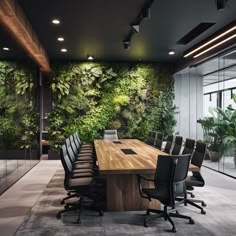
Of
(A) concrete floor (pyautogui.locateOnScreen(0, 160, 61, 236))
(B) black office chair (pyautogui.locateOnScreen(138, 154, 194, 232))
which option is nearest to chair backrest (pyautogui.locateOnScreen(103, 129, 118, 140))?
(A) concrete floor (pyautogui.locateOnScreen(0, 160, 61, 236))

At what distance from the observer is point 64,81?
31.7 ft

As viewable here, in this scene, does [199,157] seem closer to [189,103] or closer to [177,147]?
[177,147]

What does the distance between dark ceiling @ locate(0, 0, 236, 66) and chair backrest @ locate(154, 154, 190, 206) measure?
263 cm

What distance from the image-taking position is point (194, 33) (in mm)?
6797

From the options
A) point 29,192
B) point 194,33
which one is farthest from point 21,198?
point 194,33

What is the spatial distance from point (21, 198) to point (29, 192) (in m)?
0.39

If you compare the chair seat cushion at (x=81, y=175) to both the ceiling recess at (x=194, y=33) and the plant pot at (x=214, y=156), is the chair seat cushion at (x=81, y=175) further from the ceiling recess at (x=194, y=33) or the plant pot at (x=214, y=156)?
the plant pot at (x=214, y=156)

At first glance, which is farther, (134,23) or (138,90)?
(138,90)

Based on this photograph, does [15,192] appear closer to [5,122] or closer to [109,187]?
[5,122]

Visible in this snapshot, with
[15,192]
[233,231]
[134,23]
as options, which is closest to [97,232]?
[233,231]

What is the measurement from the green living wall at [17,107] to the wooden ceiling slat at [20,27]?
0.43 m

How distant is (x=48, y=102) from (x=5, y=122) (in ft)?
15.3

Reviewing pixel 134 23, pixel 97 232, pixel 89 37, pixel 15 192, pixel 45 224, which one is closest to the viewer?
pixel 97 232

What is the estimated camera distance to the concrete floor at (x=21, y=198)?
3852 millimetres
